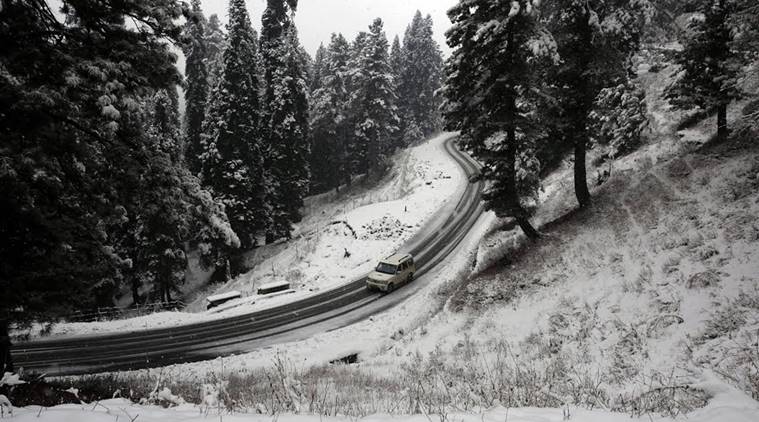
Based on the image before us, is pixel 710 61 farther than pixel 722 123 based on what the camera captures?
No

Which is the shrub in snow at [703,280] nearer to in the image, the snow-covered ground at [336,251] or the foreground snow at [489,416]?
the foreground snow at [489,416]

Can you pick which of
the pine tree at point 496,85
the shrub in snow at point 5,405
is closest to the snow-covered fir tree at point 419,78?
the pine tree at point 496,85

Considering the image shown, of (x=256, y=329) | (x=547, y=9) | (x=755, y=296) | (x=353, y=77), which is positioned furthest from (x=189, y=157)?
(x=755, y=296)

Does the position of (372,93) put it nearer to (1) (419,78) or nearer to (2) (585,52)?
(1) (419,78)

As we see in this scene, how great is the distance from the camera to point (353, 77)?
4897 cm

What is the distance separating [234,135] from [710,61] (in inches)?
1180

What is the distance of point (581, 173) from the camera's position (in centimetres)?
1658

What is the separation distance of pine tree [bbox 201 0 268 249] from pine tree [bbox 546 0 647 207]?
25322 millimetres

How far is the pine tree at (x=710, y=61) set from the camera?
15.2m

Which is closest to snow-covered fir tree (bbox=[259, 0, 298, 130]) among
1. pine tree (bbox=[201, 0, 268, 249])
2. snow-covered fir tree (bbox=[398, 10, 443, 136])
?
pine tree (bbox=[201, 0, 268, 249])

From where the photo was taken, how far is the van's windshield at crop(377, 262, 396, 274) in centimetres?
2447

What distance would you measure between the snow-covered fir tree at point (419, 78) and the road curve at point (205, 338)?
149 feet

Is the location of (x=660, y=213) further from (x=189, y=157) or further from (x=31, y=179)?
(x=189, y=157)

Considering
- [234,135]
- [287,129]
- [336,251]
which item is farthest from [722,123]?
[287,129]
